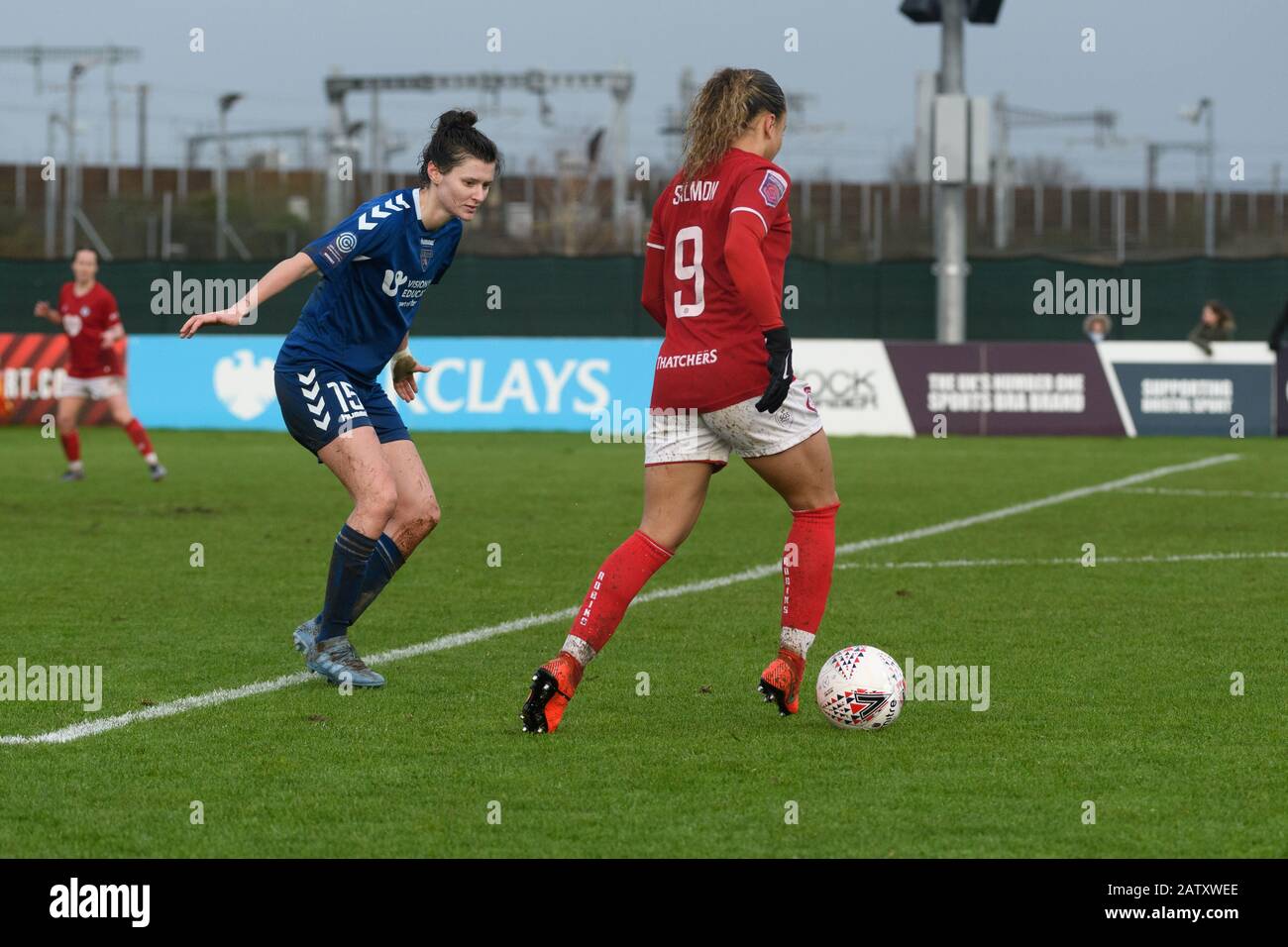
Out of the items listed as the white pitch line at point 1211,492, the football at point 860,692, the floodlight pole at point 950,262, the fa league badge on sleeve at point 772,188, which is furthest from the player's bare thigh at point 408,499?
the floodlight pole at point 950,262

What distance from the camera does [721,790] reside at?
529cm

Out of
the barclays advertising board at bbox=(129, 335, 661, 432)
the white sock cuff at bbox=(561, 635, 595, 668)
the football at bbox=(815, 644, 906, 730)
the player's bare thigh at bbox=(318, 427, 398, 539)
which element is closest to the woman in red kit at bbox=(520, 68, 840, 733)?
the white sock cuff at bbox=(561, 635, 595, 668)

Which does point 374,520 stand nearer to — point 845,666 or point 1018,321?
A: point 845,666

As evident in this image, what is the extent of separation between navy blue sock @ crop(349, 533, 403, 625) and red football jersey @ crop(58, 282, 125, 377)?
1079cm

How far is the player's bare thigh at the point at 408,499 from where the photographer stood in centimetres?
725

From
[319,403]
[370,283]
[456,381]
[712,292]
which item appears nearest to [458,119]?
[370,283]

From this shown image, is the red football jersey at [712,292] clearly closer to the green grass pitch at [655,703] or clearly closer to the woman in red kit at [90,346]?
the green grass pitch at [655,703]

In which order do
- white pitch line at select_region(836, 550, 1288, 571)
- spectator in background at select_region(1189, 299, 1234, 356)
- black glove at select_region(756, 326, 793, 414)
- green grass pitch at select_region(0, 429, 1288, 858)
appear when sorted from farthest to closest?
spectator in background at select_region(1189, 299, 1234, 356), white pitch line at select_region(836, 550, 1288, 571), black glove at select_region(756, 326, 793, 414), green grass pitch at select_region(0, 429, 1288, 858)

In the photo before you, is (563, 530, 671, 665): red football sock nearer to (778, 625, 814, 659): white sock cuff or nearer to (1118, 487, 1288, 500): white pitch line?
(778, 625, 814, 659): white sock cuff

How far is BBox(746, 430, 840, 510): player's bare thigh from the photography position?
617cm

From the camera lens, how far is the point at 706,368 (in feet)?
19.8

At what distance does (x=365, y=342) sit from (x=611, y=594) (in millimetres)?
1663
